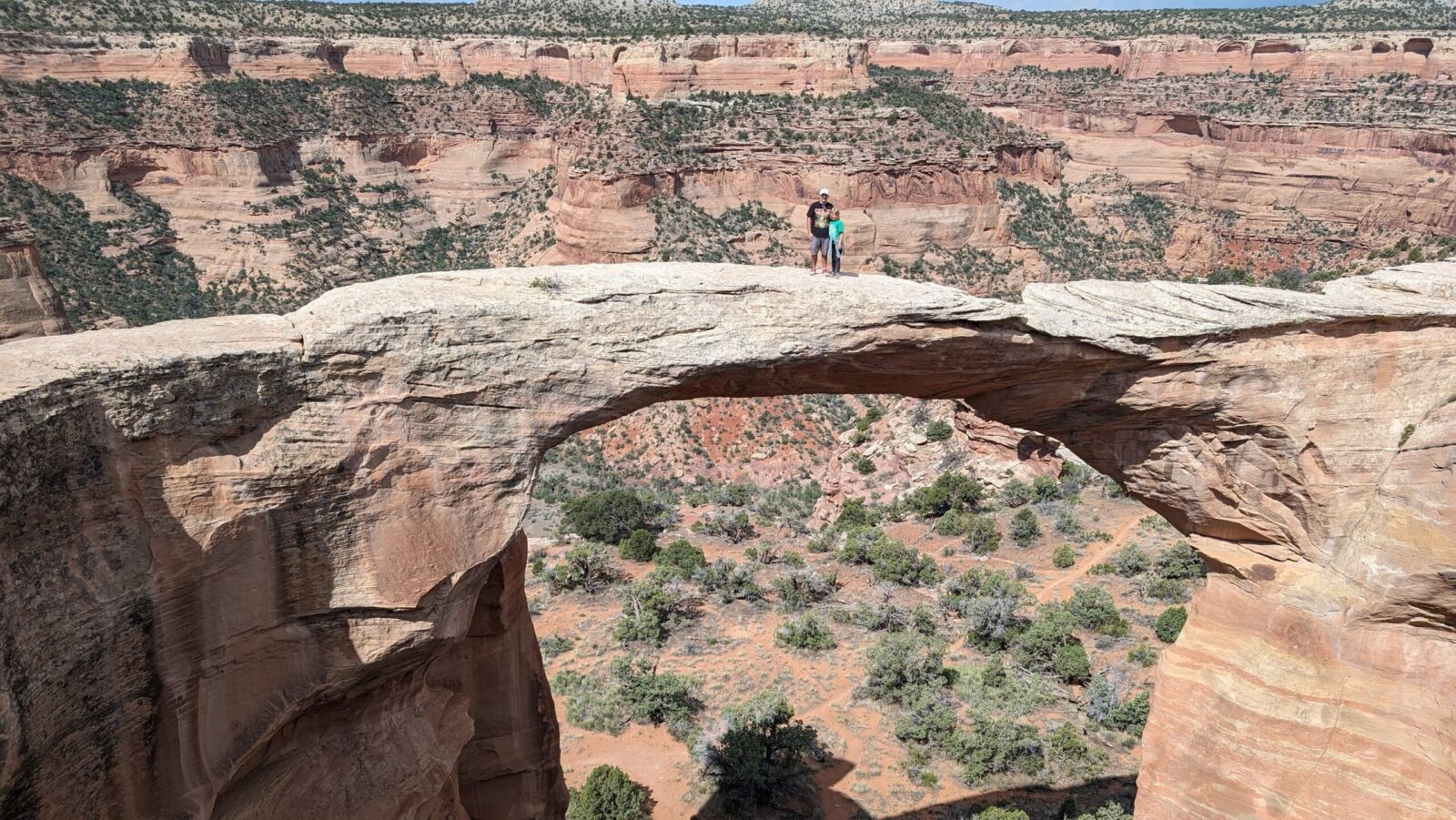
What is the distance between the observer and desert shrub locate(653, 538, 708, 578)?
90.0ft

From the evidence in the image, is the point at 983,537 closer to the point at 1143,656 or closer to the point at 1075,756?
the point at 1143,656

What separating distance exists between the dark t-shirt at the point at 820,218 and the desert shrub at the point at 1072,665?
13.1 meters

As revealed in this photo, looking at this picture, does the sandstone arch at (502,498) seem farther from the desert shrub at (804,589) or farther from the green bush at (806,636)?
the desert shrub at (804,589)

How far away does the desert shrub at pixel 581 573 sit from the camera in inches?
1072

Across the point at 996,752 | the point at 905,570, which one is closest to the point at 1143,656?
the point at 996,752

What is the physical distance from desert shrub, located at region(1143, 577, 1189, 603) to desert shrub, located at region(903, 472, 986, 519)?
8741mm

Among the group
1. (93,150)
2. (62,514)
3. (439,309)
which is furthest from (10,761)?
(93,150)

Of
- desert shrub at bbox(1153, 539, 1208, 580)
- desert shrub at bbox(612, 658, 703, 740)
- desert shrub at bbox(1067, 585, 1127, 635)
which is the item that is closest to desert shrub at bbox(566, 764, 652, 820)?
desert shrub at bbox(612, 658, 703, 740)

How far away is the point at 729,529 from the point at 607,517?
461 centimetres

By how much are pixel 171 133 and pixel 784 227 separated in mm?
44479

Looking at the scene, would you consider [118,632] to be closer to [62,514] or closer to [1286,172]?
[62,514]

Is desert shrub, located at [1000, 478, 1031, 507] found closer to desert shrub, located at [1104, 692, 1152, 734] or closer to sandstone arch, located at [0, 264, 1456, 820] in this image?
desert shrub, located at [1104, 692, 1152, 734]

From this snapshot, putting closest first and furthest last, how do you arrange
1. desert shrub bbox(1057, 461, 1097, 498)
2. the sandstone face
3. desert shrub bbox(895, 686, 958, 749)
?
1. the sandstone face
2. desert shrub bbox(895, 686, 958, 749)
3. desert shrub bbox(1057, 461, 1097, 498)

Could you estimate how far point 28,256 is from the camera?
776 inches
